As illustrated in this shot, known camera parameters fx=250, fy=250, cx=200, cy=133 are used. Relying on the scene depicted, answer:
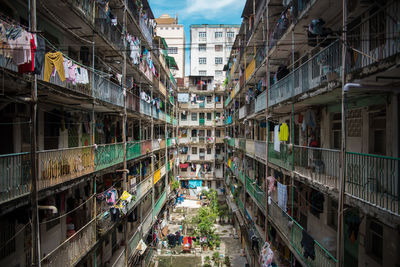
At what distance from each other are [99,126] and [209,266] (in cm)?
1261

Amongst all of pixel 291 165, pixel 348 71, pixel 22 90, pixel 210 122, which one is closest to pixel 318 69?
pixel 348 71

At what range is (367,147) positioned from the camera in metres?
7.71

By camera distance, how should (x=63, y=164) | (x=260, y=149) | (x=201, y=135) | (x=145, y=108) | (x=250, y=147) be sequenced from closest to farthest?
1. (x=63, y=164)
2. (x=260, y=149)
3. (x=250, y=147)
4. (x=145, y=108)
5. (x=201, y=135)

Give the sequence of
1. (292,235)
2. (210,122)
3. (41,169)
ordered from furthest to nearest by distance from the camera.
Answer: (210,122) < (292,235) < (41,169)

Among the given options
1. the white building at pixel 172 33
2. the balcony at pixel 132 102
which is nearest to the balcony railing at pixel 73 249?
the balcony at pixel 132 102

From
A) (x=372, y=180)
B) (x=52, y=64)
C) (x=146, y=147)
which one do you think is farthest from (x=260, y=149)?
(x=52, y=64)

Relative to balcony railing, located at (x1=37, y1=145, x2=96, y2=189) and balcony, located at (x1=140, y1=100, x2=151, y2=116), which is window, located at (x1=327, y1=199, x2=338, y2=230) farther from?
balcony, located at (x1=140, y1=100, x2=151, y2=116)

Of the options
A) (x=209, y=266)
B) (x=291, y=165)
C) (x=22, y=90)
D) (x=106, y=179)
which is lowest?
(x=209, y=266)

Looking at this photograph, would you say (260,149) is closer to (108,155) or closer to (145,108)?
(108,155)

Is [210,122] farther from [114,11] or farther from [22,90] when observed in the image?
[22,90]

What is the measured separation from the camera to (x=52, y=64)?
24.1 ft

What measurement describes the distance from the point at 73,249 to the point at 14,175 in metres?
3.91

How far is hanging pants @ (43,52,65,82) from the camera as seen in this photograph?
708 cm

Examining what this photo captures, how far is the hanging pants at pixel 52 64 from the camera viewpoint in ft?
23.2
